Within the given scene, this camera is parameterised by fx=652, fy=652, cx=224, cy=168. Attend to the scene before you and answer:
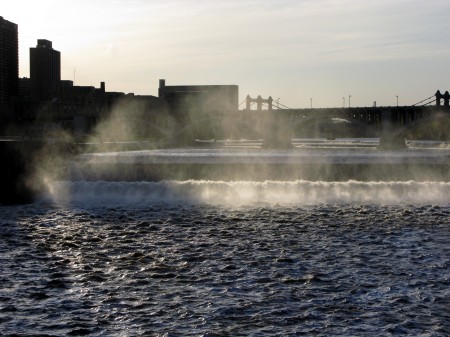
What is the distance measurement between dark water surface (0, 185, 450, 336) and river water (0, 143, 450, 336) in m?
0.05

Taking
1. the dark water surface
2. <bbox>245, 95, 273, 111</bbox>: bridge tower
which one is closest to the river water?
the dark water surface

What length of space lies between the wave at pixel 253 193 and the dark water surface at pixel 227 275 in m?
7.08

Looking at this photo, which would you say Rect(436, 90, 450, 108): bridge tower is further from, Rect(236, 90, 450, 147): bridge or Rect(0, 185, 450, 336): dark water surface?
Rect(0, 185, 450, 336): dark water surface

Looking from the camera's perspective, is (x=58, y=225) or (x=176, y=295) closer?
(x=176, y=295)

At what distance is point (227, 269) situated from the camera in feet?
68.0

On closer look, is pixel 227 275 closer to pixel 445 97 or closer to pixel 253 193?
pixel 253 193

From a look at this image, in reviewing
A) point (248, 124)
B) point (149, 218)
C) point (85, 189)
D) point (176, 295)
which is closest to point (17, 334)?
point (176, 295)

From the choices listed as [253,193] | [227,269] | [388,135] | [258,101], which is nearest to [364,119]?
[388,135]

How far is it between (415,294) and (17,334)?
10242 millimetres

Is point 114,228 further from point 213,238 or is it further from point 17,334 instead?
point 17,334

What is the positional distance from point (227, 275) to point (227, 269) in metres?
0.88

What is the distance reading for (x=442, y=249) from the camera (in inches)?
963

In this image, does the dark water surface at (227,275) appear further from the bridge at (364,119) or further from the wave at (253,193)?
the bridge at (364,119)

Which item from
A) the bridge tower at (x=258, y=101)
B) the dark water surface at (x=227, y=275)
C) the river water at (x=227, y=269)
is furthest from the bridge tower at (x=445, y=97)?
the dark water surface at (x=227, y=275)
